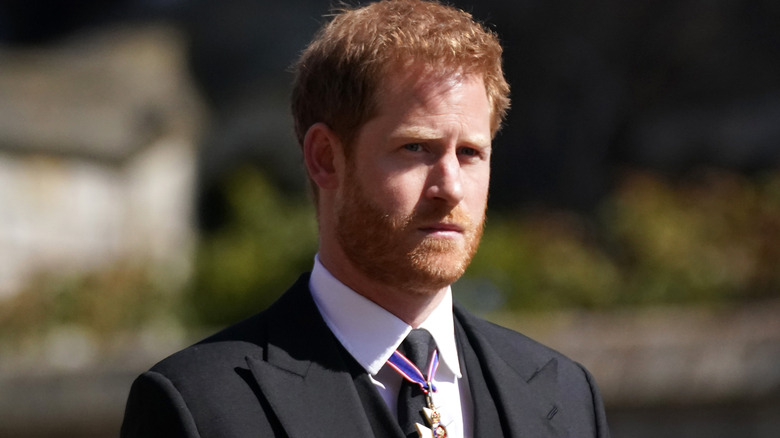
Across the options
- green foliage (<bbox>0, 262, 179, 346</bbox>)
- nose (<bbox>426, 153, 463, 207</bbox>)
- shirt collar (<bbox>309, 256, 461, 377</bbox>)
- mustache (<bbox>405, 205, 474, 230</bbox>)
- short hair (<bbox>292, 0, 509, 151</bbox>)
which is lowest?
green foliage (<bbox>0, 262, 179, 346</bbox>)

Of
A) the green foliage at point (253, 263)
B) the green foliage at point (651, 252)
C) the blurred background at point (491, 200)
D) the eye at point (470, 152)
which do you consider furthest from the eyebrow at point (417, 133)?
the green foliage at point (253, 263)

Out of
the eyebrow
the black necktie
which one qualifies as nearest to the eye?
the eyebrow

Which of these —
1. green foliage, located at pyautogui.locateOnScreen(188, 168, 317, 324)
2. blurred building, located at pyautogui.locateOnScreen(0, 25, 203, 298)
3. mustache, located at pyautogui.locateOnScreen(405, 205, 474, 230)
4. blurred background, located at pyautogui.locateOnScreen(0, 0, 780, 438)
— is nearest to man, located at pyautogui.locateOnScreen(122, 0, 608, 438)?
mustache, located at pyautogui.locateOnScreen(405, 205, 474, 230)

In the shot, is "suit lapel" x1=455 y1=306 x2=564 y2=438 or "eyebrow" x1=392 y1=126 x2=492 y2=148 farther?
"suit lapel" x1=455 y1=306 x2=564 y2=438

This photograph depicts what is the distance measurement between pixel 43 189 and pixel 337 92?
884 centimetres

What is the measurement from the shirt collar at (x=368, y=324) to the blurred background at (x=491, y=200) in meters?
4.82

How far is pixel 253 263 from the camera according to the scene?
30.7 feet

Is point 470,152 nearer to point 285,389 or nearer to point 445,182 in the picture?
point 445,182

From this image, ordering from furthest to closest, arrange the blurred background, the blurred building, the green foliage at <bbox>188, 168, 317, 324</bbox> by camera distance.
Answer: the blurred building < the green foliage at <bbox>188, 168, 317, 324</bbox> < the blurred background

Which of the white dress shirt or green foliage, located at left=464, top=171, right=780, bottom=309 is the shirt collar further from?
green foliage, located at left=464, top=171, right=780, bottom=309

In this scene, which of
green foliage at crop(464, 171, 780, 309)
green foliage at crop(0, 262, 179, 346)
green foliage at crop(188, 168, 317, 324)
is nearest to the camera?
green foliage at crop(464, 171, 780, 309)

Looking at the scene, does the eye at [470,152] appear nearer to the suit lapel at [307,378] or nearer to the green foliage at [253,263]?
the suit lapel at [307,378]

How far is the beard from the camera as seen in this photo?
8.80ft

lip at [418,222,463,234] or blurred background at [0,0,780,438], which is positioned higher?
lip at [418,222,463,234]
